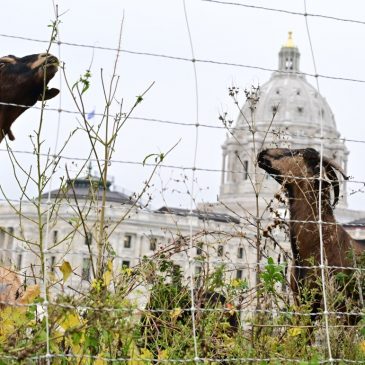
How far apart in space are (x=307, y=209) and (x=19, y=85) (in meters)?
1.66

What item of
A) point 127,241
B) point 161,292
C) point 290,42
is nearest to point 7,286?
point 161,292

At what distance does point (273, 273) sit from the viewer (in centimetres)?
409

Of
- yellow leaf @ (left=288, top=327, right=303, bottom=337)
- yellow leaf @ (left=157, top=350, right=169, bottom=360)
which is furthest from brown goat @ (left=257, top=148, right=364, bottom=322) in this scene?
yellow leaf @ (left=157, top=350, right=169, bottom=360)

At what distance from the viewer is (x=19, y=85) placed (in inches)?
172

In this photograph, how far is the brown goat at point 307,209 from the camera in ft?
16.7

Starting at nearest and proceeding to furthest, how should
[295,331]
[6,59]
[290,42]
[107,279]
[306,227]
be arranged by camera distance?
[107,279] < [295,331] < [6,59] < [306,227] < [290,42]

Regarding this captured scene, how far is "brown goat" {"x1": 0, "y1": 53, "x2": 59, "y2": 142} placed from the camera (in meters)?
4.34

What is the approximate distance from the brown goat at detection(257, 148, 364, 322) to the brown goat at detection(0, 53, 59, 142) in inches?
49.9

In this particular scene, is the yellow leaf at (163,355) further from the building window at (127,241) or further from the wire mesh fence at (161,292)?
the building window at (127,241)

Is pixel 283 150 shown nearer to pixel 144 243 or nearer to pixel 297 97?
pixel 144 243

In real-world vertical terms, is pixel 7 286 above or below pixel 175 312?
above

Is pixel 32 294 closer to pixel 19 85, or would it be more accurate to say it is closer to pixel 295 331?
pixel 295 331

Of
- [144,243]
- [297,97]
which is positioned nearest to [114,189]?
[144,243]

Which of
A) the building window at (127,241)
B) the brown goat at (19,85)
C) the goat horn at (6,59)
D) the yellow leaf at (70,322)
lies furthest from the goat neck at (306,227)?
the building window at (127,241)
